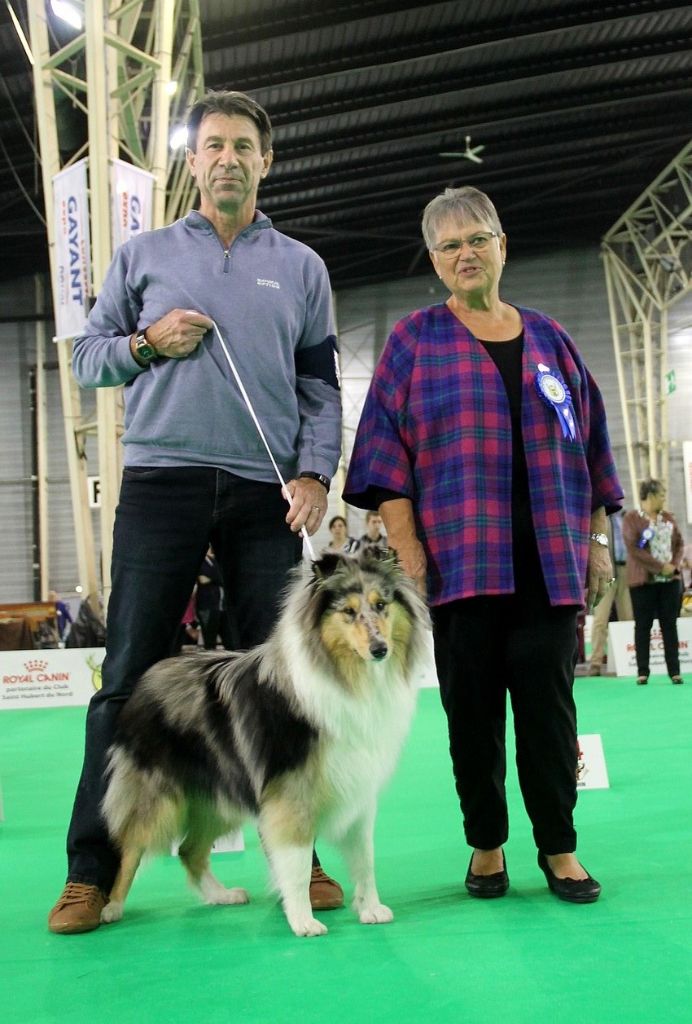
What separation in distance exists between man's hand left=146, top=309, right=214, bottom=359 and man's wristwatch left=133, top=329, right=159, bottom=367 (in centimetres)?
1

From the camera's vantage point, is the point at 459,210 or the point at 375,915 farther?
the point at 459,210

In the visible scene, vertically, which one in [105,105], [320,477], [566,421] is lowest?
[320,477]

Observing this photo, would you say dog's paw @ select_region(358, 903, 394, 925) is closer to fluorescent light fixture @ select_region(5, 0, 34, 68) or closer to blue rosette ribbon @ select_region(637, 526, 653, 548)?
blue rosette ribbon @ select_region(637, 526, 653, 548)

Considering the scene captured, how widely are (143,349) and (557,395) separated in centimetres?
110

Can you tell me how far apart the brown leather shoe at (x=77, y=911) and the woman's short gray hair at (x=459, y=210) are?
1924 mm

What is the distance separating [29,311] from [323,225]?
654 centimetres

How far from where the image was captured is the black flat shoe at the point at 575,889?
8.50 ft

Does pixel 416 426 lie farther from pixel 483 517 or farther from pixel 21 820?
pixel 21 820

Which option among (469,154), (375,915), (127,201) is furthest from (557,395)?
(469,154)

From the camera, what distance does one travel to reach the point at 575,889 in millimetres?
2611

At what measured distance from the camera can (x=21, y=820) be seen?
416cm

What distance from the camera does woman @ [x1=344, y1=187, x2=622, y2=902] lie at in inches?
106

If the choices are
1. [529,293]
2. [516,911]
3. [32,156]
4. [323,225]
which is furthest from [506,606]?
[529,293]

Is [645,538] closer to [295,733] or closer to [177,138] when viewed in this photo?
[295,733]
